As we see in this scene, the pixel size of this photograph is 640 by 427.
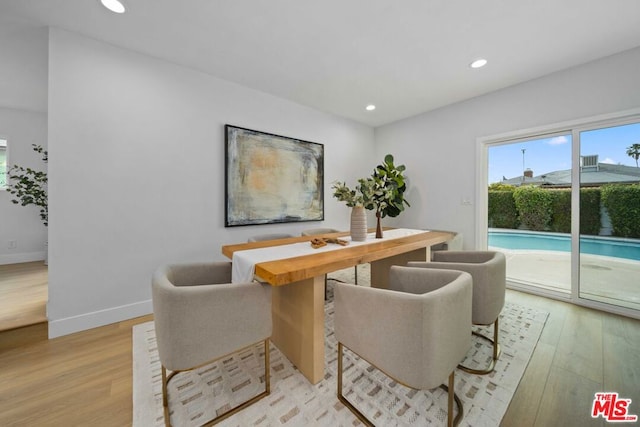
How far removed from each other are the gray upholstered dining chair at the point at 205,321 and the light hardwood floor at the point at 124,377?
463mm

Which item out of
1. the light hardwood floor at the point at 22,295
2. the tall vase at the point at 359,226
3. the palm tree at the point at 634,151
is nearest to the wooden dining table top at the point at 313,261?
the tall vase at the point at 359,226

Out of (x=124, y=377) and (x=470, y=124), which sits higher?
(x=470, y=124)

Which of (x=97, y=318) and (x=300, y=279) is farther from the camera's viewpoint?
(x=97, y=318)

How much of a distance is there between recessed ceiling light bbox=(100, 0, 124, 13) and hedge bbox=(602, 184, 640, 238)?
15.6 feet

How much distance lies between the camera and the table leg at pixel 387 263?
7.65ft

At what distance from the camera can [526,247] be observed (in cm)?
336

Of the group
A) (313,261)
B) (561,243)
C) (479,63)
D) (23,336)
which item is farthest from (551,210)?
(23,336)

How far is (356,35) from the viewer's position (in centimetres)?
203

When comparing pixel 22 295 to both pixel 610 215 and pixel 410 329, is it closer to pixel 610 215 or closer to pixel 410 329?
pixel 410 329

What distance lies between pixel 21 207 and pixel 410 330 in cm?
580

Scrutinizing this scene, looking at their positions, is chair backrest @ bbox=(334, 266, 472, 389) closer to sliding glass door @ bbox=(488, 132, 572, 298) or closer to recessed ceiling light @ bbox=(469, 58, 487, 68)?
recessed ceiling light @ bbox=(469, 58, 487, 68)

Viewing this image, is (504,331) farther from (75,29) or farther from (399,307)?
(75,29)

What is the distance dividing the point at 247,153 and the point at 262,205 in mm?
681

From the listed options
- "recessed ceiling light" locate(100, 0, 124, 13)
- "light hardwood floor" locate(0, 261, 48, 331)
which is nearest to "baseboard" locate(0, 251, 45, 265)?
"light hardwood floor" locate(0, 261, 48, 331)
